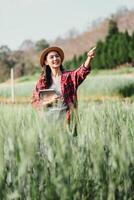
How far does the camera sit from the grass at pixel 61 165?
2088 mm

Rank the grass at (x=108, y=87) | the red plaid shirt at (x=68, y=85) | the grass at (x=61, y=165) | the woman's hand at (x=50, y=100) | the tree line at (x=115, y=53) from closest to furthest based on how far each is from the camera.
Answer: the grass at (x=61, y=165), the woman's hand at (x=50, y=100), the red plaid shirt at (x=68, y=85), the grass at (x=108, y=87), the tree line at (x=115, y=53)

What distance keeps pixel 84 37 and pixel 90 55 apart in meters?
84.9

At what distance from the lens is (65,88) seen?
4.85 meters

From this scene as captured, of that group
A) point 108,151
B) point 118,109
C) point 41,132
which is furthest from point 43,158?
point 118,109

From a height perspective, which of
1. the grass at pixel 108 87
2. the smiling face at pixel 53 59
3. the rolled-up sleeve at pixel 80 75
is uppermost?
the smiling face at pixel 53 59

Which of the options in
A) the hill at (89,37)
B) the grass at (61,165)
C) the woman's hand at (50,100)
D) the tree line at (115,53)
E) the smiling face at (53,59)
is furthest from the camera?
the hill at (89,37)

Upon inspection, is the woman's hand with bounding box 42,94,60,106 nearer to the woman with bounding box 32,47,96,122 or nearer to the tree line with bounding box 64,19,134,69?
the woman with bounding box 32,47,96,122

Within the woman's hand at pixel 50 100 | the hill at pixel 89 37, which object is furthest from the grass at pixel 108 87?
the hill at pixel 89 37

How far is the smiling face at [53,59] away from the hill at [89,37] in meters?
73.0

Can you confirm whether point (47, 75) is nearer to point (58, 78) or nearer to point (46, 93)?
point (58, 78)

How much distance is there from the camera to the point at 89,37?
3509 inches

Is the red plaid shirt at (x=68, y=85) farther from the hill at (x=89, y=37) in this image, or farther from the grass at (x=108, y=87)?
the hill at (x=89, y=37)

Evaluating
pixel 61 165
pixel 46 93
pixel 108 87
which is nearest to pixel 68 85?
pixel 46 93

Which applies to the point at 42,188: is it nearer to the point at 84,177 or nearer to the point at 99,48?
the point at 84,177
